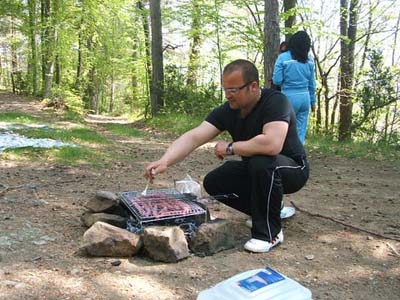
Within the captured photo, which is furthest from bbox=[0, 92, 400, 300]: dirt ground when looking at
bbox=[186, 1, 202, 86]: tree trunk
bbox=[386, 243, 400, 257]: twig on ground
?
bbox=[186, 1, 202, 86]: tree trunk

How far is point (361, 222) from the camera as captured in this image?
3344 mm

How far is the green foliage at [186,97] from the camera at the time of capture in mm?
11109

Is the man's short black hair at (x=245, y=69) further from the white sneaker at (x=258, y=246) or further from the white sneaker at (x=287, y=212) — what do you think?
the white sneaker at (x=287, y=212)

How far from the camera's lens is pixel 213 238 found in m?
2.64

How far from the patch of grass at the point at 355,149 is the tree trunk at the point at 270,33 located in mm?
1400

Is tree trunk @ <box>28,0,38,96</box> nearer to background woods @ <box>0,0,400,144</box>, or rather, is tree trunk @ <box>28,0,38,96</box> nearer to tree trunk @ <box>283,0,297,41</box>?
background woods @ <box>0,0,400,144</box>

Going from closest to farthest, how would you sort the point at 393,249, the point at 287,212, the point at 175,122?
1. the point at 393,249
2. the point at 287,212
3. the point at 175,122

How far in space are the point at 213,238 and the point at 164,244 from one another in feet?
1.19

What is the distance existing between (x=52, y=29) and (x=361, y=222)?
13.8 meters

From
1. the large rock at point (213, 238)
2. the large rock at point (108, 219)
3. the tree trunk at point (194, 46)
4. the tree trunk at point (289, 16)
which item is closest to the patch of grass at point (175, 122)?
the tree trunk at point (194, 46)

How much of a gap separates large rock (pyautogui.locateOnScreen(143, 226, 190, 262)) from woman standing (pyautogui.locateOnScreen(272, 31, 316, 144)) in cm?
278

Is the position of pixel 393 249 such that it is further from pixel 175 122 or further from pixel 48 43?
pixel 48 43

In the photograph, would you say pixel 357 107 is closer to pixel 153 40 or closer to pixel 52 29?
pixel 153 40

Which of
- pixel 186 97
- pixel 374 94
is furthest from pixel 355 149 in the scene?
Answer: pixel 186 97
